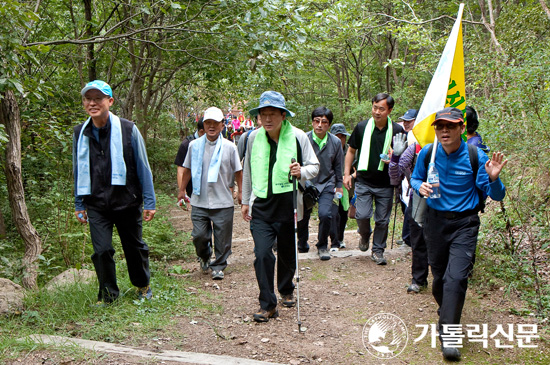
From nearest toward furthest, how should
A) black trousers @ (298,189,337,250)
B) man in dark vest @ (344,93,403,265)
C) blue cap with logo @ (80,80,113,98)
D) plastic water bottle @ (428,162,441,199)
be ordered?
plastic water bottle @ (428,162,441,199) < blue cap with logo @ (80,80,113,98) < man in dark vest @ (344,93,403,265) < black trousers @ (298,189,337,250)

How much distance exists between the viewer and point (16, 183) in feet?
19.0

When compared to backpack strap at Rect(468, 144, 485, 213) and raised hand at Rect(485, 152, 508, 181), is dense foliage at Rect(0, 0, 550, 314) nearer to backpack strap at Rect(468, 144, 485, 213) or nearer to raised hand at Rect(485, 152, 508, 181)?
Result: backpack strap at Rect(468, 144, 485, 213)

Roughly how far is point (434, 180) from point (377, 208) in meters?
2.93

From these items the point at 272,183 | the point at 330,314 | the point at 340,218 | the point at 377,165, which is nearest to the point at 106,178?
the point at 272,183

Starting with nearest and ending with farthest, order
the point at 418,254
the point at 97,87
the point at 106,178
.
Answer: the point at 97,87 < the point at 106,178 < the point at 418,254

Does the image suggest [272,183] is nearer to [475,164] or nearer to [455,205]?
[455,205]

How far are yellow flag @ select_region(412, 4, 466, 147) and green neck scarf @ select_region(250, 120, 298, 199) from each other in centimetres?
130

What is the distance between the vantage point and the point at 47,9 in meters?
11.6

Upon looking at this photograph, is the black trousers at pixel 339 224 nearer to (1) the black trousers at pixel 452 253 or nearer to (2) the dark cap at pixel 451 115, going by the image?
(1) the black trousers at pixel 452 253

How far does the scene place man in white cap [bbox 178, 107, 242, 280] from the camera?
668 centimetres

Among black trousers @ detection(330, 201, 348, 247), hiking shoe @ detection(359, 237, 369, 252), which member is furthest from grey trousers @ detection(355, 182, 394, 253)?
black trousers @ detection(330, 201, 348, 247)

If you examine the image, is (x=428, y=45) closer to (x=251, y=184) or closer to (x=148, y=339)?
(x=251, y=184)

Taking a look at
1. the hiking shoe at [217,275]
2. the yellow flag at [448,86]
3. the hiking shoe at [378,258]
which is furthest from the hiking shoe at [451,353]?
the hiking shoe at [217,275]

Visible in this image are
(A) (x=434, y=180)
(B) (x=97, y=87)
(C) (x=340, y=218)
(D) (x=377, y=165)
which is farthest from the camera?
(C) (x=340, y=218)
